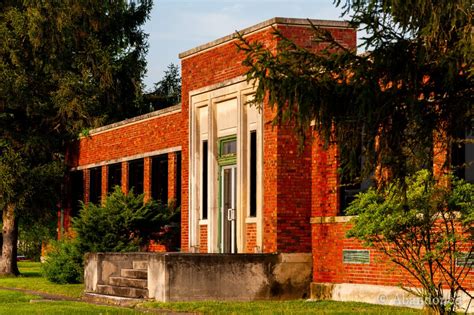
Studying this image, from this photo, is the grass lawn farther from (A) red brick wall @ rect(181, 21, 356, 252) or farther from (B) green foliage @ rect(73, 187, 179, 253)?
(B) green foliage @ rect(73, 187, 179, 253)

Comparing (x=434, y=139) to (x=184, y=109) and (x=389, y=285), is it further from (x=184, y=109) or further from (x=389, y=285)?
(x=184, y=109)

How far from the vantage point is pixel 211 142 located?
1149 inches

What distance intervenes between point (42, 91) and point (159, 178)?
28.1ft

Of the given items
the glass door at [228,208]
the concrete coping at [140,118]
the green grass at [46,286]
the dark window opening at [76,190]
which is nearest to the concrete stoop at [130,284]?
the green grass at [46,286]

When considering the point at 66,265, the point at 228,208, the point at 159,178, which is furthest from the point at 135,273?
the point at 159,178

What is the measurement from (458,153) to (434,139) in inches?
222

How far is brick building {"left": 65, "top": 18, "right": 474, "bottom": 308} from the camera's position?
25219 millimetres

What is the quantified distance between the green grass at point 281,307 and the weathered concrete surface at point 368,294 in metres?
0.40

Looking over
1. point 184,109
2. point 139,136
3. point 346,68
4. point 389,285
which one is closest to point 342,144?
point 346,68

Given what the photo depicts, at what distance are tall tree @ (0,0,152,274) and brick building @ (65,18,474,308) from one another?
7.22 m

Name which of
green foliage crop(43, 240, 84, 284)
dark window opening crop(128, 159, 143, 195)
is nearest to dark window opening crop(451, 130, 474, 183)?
green foliage crop(43, 240, 84, 284)

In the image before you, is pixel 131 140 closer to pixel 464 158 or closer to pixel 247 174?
pixel 247 174

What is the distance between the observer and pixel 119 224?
32156 mm

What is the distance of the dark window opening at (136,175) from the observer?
3738 centimetres
